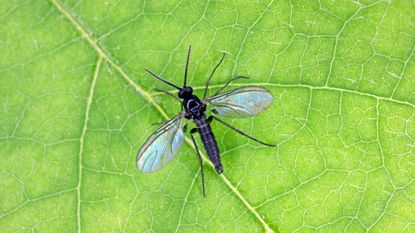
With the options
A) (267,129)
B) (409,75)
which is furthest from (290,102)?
(409,75)

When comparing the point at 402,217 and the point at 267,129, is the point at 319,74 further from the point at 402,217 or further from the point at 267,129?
the point at 402,217

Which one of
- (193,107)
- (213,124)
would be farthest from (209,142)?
(193,107)

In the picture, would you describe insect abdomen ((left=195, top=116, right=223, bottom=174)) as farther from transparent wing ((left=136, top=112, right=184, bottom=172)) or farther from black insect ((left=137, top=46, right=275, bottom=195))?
transparent wing ((left=136, top=112, right=184, bottom=172))

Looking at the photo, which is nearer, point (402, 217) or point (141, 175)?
point (402, 217)

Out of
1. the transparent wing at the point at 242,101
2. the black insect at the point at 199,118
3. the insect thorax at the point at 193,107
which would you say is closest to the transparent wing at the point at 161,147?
the black insect at the point at 199,118

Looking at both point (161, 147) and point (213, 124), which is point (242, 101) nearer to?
point (213, 124)

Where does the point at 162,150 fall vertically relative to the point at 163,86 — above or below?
below

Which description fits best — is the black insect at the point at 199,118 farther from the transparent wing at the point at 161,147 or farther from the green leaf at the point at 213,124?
the green leaf at the point at 213,124
